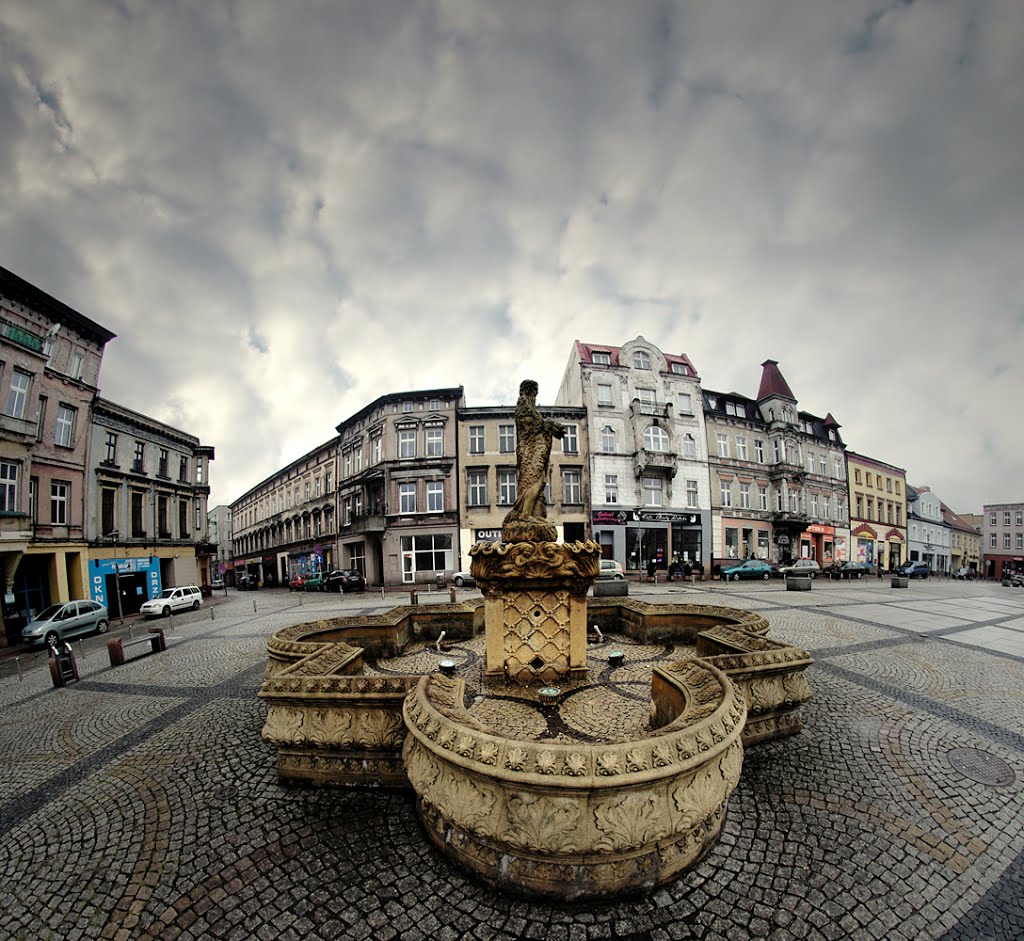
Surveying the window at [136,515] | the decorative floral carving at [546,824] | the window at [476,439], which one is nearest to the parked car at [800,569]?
the window at [476,439]

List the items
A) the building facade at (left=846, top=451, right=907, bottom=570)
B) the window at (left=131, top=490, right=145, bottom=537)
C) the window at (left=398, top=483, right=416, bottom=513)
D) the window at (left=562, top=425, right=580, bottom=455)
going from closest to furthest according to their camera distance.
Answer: the window at (left=131, top=490, right=145, bottom=537) → the window at (left=398, top=483, right=416, bottom=513) → the window at (left=562, top=425, right=580, bottom=455) → the building facade at (left=846, top=451, right=907, bottom=570)

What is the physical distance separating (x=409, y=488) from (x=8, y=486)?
58.8ft

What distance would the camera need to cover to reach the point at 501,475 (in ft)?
95.5

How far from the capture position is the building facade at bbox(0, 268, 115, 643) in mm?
16109

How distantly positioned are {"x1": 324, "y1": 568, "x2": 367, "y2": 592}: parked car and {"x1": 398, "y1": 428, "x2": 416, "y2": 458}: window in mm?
8621

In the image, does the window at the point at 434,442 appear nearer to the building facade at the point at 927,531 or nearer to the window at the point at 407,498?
the window at the point at 407,498

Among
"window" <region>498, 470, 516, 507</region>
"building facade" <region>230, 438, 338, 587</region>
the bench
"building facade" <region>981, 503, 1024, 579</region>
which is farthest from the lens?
"building facade" <region>981, 503, 1024, 579</region>

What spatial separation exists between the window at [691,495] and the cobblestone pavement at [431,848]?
25.5 m

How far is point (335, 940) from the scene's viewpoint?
2.51 meters

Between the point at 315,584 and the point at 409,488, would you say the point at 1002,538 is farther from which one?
the point at 315,584

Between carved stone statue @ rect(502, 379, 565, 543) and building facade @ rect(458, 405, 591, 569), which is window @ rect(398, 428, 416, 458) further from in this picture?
carved stone statue @ rect(502, 379, 565, 543)

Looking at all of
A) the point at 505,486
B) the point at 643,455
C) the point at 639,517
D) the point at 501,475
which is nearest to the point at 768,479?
the point at 643,455

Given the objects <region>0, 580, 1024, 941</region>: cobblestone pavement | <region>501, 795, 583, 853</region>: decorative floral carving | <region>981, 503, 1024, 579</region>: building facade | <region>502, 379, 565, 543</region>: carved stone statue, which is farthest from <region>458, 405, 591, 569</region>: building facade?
<region>981, 503, 1024, 579</region>: building facade

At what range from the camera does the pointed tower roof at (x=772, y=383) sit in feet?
119
